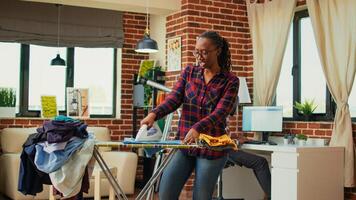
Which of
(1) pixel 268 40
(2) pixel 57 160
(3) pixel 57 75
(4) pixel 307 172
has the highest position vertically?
(1) pixel 268 40

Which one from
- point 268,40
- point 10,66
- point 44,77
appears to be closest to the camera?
point 268,40

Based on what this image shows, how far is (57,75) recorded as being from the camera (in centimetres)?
713

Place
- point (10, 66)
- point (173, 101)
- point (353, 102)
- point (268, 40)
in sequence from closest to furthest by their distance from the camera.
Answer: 1. point (173, 101)
2. point (353, 102)
3. point (268, 40)
4. point (10, 66)

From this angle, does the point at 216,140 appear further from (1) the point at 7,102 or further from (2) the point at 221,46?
(1) the point at 7,102

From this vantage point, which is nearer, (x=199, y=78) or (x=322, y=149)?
(x=199, y=78)

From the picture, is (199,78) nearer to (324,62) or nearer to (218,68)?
(218,68)

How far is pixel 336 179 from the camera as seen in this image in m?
4.82

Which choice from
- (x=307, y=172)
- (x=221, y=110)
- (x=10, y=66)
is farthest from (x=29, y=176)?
(x=10, y=66)

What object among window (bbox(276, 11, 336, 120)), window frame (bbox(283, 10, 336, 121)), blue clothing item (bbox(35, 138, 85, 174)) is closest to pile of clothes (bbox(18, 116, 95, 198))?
blue clothing item (bbox(35, 138, 85, 174))

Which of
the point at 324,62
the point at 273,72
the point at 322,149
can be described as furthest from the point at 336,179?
the point at 273,72

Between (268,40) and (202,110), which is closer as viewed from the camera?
(202,110)

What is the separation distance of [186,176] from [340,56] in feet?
9.38

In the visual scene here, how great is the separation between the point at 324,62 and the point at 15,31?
385cm

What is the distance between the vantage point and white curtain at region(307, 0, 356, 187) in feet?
16.2
